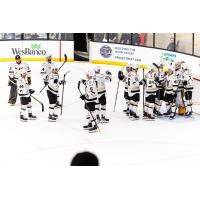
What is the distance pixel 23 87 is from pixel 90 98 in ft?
2.37

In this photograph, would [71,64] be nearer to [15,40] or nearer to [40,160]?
[15,40]

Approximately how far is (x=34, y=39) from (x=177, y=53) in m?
1.48

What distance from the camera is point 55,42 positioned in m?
5.62

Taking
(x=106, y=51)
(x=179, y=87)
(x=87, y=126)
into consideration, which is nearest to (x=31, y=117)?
(x=87, y=126)

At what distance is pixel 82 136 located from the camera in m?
5.02

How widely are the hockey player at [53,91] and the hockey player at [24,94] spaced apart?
18 centimetres

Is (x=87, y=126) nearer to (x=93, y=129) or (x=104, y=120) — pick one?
(x=93, y=129)

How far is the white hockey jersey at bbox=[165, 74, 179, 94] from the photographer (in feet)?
18.2

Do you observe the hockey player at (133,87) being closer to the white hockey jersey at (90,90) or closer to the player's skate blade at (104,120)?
the player's skate blade at (104,120)

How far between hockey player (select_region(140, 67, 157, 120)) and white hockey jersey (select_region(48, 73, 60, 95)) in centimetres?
86

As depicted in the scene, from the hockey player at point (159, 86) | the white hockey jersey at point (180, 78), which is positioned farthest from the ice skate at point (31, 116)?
the white hockey jersey at point (180, 78)

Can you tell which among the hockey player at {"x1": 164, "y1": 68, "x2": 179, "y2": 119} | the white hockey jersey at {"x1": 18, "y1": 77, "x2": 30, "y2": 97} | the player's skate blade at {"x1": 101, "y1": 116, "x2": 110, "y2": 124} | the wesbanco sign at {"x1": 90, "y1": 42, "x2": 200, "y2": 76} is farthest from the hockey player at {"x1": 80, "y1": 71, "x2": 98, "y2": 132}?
the hockey player at {"x1": 164, "y1": 68, "x2": 179, "y2": 119}

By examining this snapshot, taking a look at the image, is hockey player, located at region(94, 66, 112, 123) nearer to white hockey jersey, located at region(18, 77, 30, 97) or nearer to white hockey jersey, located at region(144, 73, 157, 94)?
white hockey jersey, located at region(144, 73, 157, 94)

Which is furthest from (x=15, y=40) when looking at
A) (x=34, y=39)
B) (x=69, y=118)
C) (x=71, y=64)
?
(x=69, y=118)
